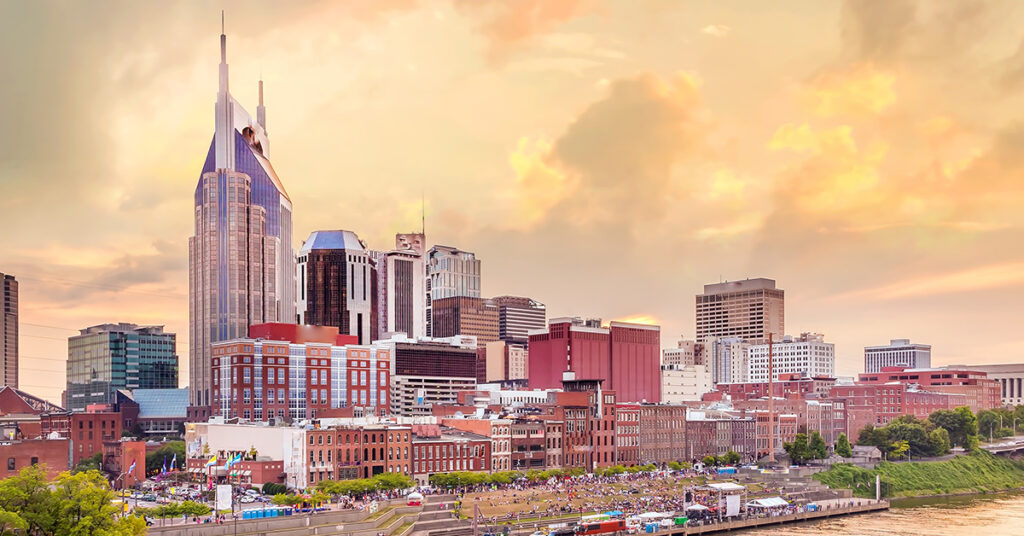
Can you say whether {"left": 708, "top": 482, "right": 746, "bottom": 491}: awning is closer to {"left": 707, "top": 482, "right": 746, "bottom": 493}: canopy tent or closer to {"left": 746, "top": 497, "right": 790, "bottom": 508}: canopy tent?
{"left": 707, "top": 482, "right": 746, "bottom": 493}: canopy tent

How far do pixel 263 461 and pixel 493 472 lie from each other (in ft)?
113

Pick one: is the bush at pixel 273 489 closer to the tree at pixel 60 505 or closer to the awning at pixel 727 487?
the awning at pixel 727 487

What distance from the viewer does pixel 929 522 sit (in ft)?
527

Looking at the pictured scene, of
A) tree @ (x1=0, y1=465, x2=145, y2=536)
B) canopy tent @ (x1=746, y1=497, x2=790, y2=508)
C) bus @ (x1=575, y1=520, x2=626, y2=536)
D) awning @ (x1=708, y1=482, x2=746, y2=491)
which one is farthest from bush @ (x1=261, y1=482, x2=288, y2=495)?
tree @ (x1=0, y1=465, x2=145, y2=536)

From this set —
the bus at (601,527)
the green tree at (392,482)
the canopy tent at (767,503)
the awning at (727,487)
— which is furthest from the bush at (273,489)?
the canopy tent at (767,503)

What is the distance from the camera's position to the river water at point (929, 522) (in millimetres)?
148875

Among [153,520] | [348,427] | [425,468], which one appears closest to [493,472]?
[425,468]

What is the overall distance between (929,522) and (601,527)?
56211 mm

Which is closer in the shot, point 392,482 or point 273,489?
point 392,482

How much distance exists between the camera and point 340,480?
155375 millimetres

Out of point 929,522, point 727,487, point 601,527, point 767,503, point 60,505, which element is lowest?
point 929,522

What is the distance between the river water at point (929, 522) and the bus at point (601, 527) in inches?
871

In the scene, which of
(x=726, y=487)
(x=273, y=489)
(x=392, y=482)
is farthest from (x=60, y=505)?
(x=726, y=487)

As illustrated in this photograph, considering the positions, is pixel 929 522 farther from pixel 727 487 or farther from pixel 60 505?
pixel 60 505
